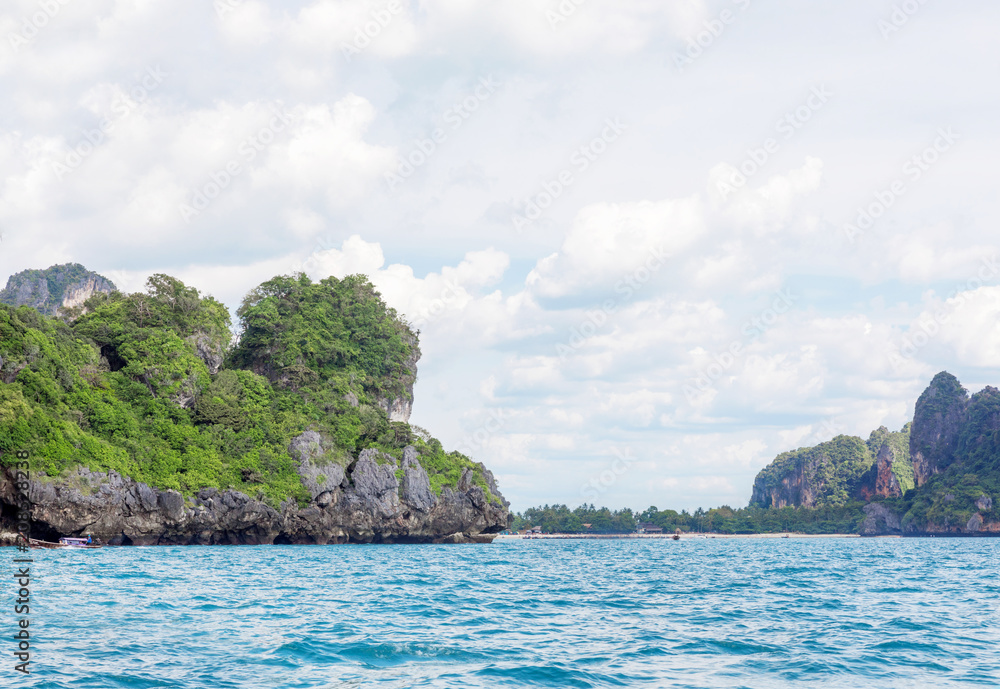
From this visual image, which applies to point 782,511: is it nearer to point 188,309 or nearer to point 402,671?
point 188,309

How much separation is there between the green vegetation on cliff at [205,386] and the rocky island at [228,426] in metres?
0.14

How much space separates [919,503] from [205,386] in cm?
12767

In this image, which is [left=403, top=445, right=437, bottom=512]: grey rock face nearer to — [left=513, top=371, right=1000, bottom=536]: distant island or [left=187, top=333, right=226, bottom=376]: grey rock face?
[left=187, top=333, right=226, bottom=376]: grey rock face

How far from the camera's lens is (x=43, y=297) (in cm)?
14588

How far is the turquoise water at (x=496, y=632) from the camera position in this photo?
45.6ft

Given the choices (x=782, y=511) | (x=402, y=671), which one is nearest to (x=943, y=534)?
(x=782, y=511)

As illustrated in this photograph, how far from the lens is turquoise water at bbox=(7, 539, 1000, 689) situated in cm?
1391

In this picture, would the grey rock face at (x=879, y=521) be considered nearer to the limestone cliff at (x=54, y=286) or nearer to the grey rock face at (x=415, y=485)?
the grey rock face at (x=415, y=485)

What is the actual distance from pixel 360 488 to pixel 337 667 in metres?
63.7

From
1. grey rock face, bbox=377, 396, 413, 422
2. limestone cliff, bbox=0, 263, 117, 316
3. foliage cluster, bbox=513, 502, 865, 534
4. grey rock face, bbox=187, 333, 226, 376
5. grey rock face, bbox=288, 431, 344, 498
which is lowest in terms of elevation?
foliage cluster, bbox=513, 502, 865, 534

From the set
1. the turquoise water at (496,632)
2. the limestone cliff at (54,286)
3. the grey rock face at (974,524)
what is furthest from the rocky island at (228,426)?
the grey rock face at (974,524)

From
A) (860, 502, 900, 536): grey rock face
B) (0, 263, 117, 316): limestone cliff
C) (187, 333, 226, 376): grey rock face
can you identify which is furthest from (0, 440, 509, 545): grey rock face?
(860, 502, 900, 536): grey rock face

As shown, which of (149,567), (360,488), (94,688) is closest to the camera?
(94,688)

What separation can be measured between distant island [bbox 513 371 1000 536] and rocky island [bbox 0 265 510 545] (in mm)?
91532
